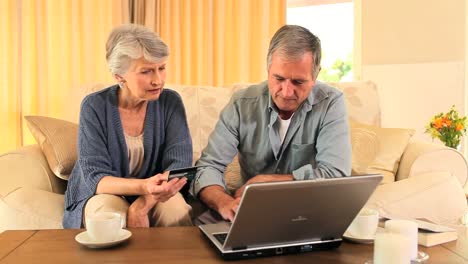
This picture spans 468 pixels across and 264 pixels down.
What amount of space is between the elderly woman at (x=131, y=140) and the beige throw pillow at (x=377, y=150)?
0.81 meters

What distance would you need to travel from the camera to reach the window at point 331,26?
421 centimetres

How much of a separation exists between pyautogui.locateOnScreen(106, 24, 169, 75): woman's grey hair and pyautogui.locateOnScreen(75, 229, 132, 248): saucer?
0.66 m

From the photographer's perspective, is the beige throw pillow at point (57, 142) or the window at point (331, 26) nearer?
the beige throw pillow at point (57, 142)

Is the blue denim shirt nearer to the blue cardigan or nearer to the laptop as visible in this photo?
the blue cardigan

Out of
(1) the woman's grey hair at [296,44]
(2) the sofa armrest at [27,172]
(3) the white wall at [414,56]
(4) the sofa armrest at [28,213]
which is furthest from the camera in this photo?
(3) the white wall at [414,56]

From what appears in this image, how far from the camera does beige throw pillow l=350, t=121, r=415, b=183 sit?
2.12 m

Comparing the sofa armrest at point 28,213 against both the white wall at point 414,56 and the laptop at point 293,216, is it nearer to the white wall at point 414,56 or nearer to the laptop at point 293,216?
the laptop at point 293,216

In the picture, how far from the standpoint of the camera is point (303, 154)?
1.69 meters

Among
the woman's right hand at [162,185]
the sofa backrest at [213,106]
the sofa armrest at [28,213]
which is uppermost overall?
the sofa backrest at [213,106]

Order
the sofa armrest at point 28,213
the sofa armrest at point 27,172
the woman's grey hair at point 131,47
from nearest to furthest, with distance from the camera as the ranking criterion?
the woman's grey hair at point 131,47
the sofa armrest at point 28,213
the sofa armrest at point 27,172

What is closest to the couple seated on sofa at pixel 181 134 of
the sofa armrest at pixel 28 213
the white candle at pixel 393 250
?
the sofa armrest at pixel 28 213

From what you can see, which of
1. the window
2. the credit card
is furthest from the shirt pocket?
the window

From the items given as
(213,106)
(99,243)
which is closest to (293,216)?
(99,243)

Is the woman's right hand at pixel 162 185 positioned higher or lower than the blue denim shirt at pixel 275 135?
lower
